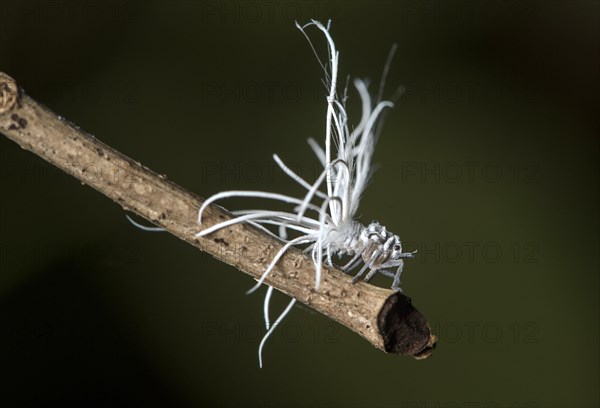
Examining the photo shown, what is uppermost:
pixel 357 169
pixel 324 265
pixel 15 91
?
pixel 357 169

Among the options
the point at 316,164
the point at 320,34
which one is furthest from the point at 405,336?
the point at 320,34

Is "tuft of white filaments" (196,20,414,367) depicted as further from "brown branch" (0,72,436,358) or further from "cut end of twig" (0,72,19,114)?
"cut end of twig" (0,72,19,114)

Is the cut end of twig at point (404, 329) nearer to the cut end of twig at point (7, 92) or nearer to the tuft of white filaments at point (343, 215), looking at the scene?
the tuft of white filaments at point (343, 215)

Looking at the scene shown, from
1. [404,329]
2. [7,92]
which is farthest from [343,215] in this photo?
[7,92]

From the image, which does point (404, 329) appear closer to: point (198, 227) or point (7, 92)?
point (198, 227)

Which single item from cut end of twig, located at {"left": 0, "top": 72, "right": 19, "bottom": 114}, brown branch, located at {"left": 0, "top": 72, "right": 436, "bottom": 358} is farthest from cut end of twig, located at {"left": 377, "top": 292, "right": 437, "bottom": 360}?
cut end of twig, located at {"left": 0, "top": 72, "right": 19, "bottom": 114}

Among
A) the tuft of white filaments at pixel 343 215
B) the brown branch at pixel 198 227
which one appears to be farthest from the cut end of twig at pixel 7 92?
the tuft of white filaments at pixel 343 215

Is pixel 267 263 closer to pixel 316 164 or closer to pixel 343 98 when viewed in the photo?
pixel 343 98

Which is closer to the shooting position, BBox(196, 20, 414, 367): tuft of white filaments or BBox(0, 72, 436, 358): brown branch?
BBox(0, 72, 436, 358): brown branch
